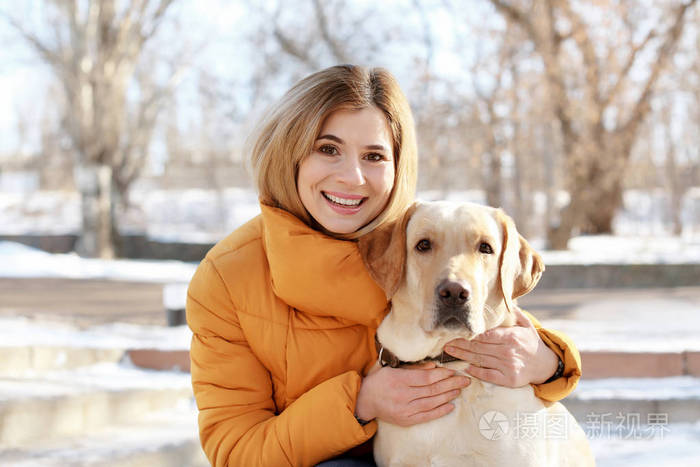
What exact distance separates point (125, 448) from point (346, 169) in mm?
2417

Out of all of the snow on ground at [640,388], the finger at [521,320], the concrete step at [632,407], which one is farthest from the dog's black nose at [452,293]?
the snow on ground at [640,388]

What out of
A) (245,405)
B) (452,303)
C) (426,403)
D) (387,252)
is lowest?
(245,405)

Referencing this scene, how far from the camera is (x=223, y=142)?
3250 centimetres

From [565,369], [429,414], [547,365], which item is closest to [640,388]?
[565,369]

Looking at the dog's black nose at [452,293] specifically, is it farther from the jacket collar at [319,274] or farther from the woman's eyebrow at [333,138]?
the woman's eyebrow at [333,138]

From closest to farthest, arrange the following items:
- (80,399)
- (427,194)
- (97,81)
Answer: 1. (80,399)
2. (97,81)
3. (427,194)

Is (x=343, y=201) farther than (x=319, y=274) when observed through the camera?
Yes

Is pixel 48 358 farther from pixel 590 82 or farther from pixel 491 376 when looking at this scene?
pixel 590 82

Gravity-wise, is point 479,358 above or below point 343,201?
below

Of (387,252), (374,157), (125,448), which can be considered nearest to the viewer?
(387,252)

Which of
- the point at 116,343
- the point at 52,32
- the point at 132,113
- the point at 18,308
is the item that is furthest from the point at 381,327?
the point at 132,113

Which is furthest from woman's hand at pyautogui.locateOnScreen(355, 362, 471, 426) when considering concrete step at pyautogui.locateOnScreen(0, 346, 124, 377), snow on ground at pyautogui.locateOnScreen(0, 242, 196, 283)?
snow on ground at pyautogui.locateOnScreen(0, 242, 196, 283)

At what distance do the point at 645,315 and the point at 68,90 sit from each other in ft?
39.4

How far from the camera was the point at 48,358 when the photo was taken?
4992 mm
